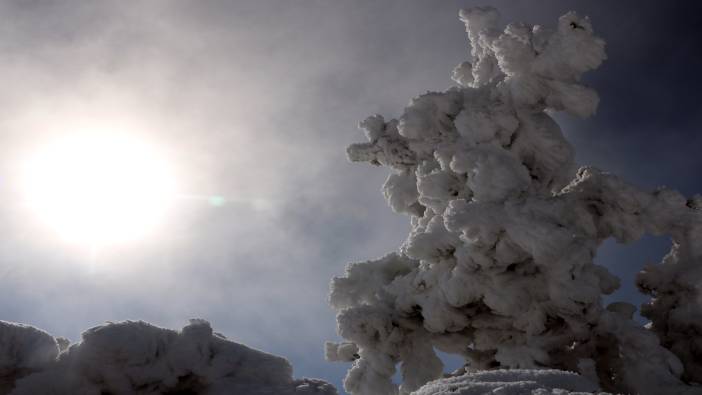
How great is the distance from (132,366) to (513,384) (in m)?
2.41

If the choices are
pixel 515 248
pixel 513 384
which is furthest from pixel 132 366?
pixel 515 248

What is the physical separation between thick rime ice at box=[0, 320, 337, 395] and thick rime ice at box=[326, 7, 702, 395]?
20.3ft

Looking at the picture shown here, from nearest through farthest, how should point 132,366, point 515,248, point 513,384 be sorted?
1. point 513,384
2. point 132,366
3. point 515,248

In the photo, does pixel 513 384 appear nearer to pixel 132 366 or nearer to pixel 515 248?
pixel 132 366

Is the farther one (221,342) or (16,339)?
(221,342)

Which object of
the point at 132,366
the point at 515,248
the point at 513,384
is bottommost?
the point at 513,384

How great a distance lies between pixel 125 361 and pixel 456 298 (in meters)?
7.78

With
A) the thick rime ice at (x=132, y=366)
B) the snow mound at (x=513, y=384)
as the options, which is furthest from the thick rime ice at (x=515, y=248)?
the thick rime ice at (x=132, y=366)

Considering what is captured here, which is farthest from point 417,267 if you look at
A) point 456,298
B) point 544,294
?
point 544,294

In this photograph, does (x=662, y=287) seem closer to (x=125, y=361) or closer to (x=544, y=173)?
(x=544, y=173)

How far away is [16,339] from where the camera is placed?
3574 millimetres

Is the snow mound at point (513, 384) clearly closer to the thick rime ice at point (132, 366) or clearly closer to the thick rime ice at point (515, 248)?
the thick rime ice at point (132, 366)

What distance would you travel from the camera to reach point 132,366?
3.59 metres

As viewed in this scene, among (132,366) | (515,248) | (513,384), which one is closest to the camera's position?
(513,384)
